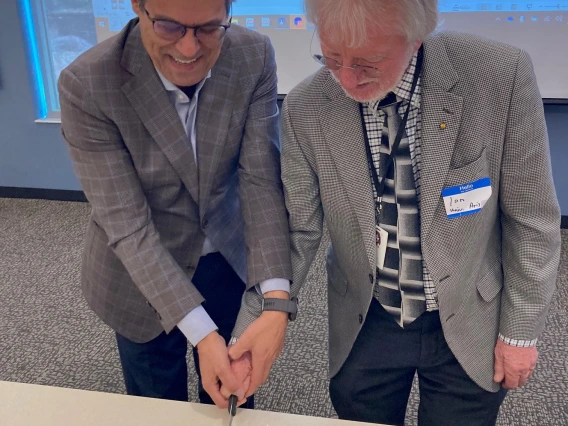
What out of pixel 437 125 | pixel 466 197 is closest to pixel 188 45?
pixel 437 125

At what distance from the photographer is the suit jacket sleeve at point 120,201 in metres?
1.12

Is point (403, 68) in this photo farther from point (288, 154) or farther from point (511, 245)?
point (511, 245)

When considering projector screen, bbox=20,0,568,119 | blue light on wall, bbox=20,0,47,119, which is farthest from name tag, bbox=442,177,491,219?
blue light on wall, bbox=20,0,47,119

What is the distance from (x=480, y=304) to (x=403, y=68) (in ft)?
1.73

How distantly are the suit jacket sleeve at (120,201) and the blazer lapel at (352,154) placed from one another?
39 cm

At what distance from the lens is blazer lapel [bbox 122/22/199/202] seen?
114 centimetres

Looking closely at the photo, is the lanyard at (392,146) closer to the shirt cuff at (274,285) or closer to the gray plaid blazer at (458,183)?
the gray plaid blazer at (458,183)

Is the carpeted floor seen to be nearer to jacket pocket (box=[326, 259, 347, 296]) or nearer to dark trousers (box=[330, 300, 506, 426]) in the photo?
dark trousers (box=[330, 300, 506, 426])

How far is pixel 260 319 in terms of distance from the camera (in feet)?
3.68

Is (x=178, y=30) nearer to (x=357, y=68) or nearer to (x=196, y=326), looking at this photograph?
(x=357, y=68)

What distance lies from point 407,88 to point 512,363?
61cm

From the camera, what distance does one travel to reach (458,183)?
1021 mm

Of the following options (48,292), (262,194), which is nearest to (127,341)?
(262,194)

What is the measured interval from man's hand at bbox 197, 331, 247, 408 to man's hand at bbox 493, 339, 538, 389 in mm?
543
